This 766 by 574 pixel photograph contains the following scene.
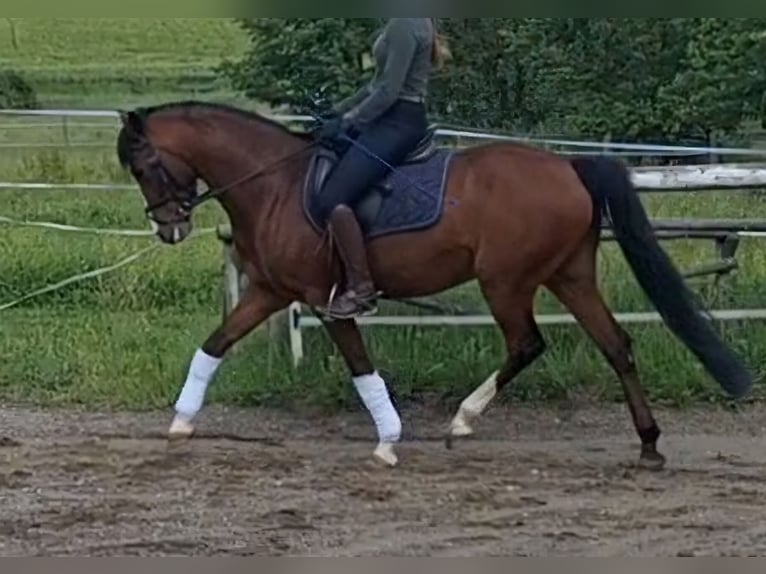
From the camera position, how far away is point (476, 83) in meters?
6.96

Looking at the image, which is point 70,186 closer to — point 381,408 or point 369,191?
point 369,191

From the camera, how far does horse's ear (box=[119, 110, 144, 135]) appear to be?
5.13m

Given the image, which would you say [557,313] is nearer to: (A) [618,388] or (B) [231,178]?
(A) [618,388]

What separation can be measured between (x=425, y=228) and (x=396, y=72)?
24.3 inches

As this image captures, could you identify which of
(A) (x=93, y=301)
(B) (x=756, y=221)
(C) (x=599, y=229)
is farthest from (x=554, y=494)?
(A) (x=93, y=301)

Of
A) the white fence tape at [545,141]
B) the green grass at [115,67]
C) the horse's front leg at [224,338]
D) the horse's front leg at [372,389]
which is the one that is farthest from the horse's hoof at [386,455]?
the white fence tape at [545,141]

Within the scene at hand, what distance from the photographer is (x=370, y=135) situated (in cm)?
509

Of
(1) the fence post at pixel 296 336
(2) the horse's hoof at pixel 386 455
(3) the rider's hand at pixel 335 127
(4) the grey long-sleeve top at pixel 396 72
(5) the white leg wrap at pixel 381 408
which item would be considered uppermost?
(4) the grey long-sleeve top at pixel 396 72

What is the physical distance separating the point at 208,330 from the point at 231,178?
69.1 inches

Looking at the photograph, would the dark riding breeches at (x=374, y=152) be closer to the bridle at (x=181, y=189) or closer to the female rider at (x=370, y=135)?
the female rider at (x=370, y=135)

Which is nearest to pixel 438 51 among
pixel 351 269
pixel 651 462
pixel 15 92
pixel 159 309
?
pixel 351 269

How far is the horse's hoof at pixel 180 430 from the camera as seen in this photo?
544 cm

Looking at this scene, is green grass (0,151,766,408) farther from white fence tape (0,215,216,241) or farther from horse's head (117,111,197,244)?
horse's head (117,111,197,244)

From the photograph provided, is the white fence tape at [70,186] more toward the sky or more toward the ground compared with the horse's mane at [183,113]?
more toward the ground
